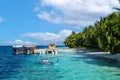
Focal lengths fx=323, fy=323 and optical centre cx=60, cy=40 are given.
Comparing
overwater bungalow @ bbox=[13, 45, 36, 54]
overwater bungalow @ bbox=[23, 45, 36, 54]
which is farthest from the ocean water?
overwater bungalow @ bbox=[13, 45, 36, 54]

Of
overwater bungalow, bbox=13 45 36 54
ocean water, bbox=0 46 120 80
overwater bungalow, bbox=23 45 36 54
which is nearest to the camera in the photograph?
ocean water, bbox=0 46 120 80

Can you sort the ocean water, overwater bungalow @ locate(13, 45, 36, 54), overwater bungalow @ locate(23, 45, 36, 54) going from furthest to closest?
overwater bungalow @ locate(13, 45, 36, 54)
overwater bungalow @ locate(23, 45, 36, 54)
the ocean water

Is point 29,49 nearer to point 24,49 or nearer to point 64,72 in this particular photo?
point 24,49

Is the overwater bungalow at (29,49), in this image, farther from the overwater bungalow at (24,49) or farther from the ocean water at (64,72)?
the ocean water at (64,72)

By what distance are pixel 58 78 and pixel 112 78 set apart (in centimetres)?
690

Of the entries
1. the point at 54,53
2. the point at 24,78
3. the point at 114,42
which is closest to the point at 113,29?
the point at 114,42

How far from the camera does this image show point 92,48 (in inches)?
4577

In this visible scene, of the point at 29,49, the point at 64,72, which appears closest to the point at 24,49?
the point at 29,49

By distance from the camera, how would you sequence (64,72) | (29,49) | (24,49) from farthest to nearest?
(29,49) < (24,49) < (64,72)

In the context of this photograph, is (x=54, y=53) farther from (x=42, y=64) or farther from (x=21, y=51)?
(x=42, y=64)

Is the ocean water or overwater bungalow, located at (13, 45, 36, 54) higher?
overwater bungalow, located at (13, 45, 36, 54)

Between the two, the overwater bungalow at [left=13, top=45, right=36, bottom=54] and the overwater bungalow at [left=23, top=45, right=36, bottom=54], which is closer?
the overwater bungalow at [left=23, top=45, right=36, bottom=54]

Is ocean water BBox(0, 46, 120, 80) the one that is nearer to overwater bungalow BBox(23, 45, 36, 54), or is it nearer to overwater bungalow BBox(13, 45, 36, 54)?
overwater bungalow BBox(23, 45, 36, 54)

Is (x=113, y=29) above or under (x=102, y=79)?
above
